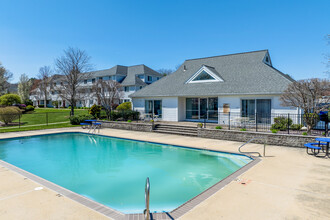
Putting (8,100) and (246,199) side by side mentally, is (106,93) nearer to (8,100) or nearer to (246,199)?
(246,199)

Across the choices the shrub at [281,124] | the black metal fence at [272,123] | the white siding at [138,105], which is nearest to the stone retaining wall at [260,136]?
the black metal fence at [272,123]

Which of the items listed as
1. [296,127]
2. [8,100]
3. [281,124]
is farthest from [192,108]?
[8,100]

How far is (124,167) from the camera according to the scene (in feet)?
32.9

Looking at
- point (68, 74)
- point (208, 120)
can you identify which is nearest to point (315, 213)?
point (208, 120)

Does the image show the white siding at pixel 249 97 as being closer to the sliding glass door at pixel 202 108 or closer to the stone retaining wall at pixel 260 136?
the sliding glass door at pixel 202 108

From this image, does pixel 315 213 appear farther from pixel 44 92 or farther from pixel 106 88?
pixel 44 92

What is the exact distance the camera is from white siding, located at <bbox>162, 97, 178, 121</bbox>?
20.9 meters

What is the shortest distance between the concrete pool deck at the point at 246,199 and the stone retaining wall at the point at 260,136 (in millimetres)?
3864

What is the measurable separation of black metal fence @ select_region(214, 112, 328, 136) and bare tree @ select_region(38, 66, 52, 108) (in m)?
57.5

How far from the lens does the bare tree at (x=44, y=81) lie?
59912mm

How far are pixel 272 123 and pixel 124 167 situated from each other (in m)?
12.0

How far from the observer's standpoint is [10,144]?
49.0 feet

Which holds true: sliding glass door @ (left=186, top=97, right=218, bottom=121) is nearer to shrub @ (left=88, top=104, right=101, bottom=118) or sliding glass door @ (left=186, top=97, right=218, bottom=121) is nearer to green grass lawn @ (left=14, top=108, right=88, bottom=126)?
shrub @ (left=88, top=104, right=101, bottom=118)

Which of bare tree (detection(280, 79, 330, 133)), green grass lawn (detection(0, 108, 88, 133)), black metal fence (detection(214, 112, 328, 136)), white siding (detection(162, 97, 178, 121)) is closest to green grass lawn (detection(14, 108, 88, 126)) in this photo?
green grass lawn (detection(0, 108, 88, 133))
